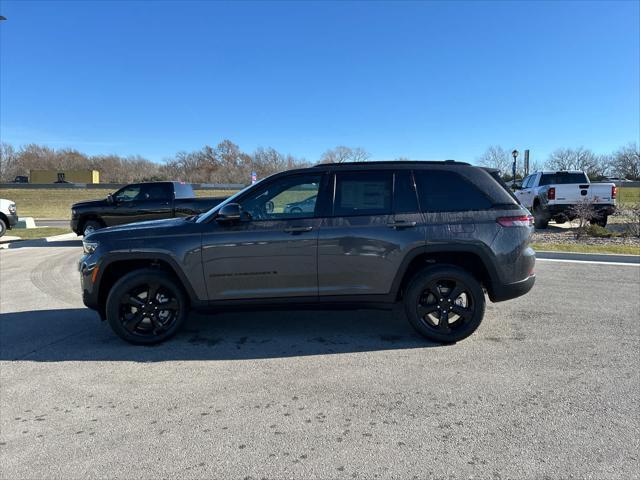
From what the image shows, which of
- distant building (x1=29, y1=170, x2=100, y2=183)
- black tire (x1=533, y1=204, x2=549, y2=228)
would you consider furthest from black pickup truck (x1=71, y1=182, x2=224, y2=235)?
distant building (x1=29, y1=170, x2=100, y2=183)

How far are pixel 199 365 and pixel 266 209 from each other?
166 cm

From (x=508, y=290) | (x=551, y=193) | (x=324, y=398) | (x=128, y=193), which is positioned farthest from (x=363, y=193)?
(x=551, y=193)

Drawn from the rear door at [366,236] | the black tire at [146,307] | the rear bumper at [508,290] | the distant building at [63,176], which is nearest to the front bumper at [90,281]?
the black tire at [146,307]

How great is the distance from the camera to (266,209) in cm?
439

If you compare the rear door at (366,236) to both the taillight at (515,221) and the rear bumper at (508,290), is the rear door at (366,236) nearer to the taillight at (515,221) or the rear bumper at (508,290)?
the taillight at (515,221)

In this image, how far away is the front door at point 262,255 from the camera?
4.25 metres

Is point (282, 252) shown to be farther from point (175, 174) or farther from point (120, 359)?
point (175, 174)

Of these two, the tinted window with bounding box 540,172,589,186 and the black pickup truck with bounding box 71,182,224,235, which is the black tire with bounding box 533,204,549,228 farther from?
the black pickup truck with bounding box 71,182,224,235

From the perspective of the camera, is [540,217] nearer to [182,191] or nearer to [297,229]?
[182,191]

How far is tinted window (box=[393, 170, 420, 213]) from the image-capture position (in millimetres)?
4375

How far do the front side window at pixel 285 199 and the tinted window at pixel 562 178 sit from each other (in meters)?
12.9

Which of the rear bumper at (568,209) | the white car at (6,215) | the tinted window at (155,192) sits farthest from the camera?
the white car at (6,215)

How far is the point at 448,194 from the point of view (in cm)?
443

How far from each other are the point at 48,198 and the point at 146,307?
4121cm
